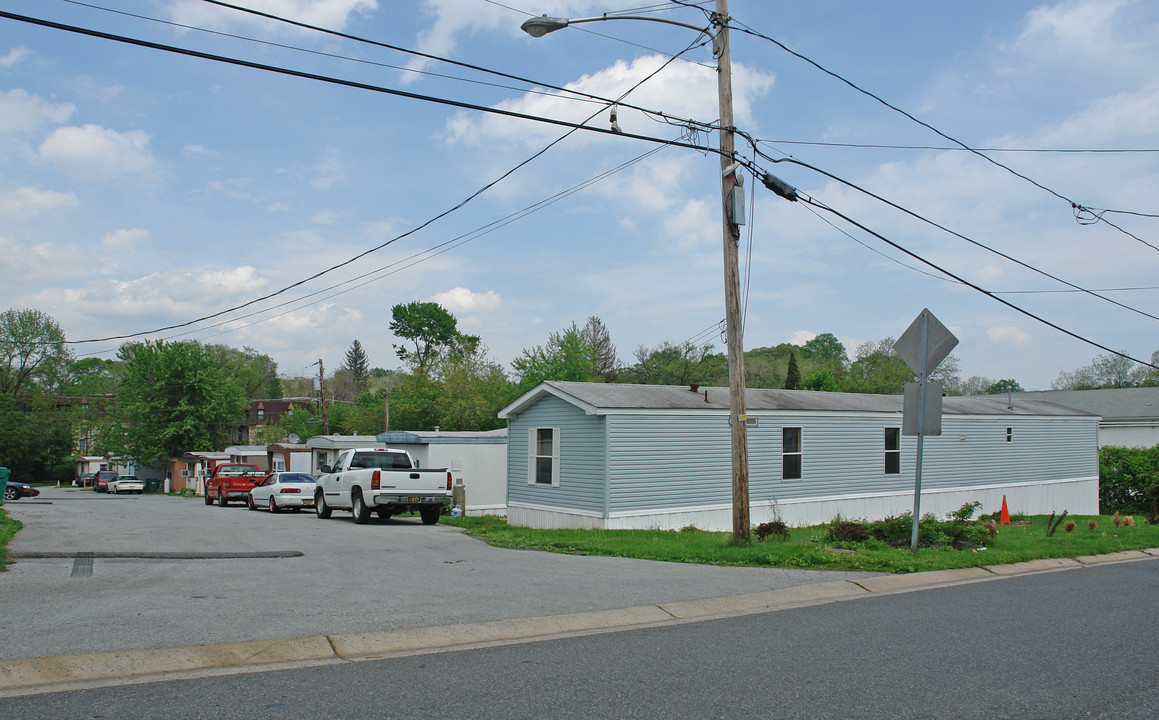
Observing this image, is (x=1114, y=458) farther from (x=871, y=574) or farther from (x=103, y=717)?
(x=103, y=717)

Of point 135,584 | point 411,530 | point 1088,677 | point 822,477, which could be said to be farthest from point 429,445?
point 1088,677

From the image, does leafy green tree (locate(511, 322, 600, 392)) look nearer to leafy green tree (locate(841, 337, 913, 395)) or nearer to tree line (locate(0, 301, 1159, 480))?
tree line (locate(0, 301, 1159, 480))

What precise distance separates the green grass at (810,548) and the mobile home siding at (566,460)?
57.5 inches

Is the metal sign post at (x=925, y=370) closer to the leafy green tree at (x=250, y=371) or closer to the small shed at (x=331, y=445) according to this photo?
the small shed at (x=331, y=445)

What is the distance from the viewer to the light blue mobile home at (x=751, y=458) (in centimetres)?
1850

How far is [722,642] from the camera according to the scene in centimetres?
681

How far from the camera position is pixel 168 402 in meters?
61.6

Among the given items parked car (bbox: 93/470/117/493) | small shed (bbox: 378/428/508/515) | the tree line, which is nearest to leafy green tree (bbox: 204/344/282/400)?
the tree line

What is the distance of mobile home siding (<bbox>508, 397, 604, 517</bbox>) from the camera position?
18.5 m

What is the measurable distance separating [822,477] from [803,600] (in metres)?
13.9

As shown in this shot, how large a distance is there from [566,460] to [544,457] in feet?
3.99

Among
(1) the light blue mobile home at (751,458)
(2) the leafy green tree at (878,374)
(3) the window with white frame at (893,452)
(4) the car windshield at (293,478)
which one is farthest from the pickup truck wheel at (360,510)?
(2) the leafy green tree at (878,374)

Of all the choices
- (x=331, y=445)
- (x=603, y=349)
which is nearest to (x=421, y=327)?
(x=603, y=349)

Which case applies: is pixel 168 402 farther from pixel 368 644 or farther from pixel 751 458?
pixel 368 644
